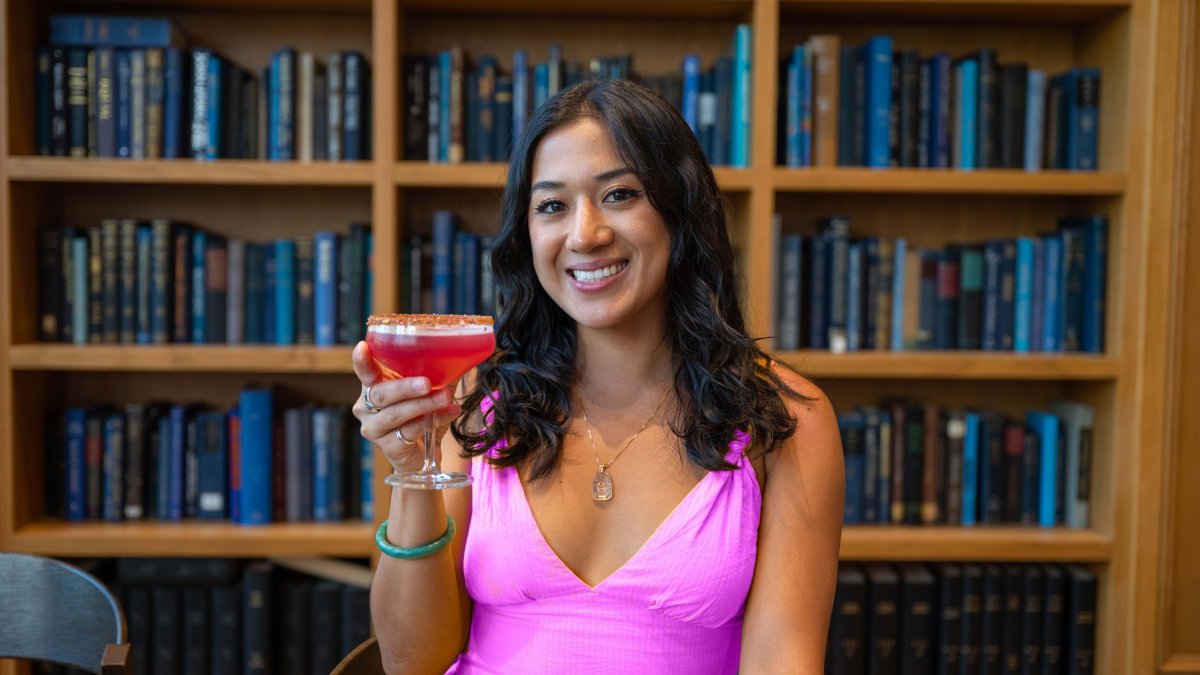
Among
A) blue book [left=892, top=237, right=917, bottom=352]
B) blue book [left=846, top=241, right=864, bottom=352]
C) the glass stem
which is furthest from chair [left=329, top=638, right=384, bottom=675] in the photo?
blue book [left=892, top=237, right=917, bottom=352]

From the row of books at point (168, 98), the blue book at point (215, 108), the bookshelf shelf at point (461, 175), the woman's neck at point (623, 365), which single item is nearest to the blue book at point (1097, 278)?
the bookshelf shelf at point (461, 175)

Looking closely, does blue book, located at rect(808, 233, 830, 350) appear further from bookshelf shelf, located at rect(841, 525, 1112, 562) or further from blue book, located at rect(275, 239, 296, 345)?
blue book, located at rect(275, 239, 296, 345)

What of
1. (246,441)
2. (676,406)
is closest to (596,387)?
(676,406)

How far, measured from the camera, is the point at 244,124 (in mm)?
2438

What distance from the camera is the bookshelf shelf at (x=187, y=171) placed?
89.6 inches

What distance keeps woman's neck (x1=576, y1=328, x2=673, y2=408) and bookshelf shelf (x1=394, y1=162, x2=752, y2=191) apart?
822 mm

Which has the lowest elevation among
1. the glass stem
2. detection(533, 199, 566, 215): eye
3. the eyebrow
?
the glass stem

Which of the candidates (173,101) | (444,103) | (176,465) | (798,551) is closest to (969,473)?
(798,551)

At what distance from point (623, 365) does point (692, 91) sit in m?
1.05

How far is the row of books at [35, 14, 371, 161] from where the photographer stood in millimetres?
2346

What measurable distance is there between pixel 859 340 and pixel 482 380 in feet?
3.90

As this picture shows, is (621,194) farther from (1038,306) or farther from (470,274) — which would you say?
(1038,306)

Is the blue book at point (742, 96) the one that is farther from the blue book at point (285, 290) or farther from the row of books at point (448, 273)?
the blue book at point (285, 290)

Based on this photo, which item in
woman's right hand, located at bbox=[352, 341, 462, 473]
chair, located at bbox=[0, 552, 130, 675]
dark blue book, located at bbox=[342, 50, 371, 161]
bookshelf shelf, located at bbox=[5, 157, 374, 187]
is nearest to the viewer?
woman's right hand, located at bbox=[352, 341, 462, 473]
